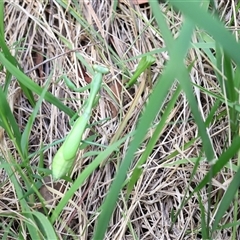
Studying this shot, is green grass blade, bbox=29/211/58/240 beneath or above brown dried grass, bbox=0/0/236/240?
beneath

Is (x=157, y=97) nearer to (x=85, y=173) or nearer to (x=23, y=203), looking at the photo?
(x=85, y=173)

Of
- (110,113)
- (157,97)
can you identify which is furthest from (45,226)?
(157,97)

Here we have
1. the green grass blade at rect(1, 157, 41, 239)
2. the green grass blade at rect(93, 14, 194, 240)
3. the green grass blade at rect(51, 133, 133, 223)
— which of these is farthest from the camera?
the green grass blade at rect(1, 157, 41, 239)

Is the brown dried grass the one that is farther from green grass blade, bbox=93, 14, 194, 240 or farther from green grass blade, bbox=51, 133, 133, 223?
green grass blade, bbox=93, 14, 194, 240

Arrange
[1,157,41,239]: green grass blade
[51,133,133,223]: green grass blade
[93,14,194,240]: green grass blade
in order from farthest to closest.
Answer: [1,157,41,239]: green grass blade < [51,133,133,223]: green grass blade < [93,14,194,240]: green grass blade

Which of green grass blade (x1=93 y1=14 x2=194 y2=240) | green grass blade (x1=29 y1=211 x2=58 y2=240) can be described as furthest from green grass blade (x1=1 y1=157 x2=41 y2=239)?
green grass blade (x1=93 y1=14 x2=194 y2=240)

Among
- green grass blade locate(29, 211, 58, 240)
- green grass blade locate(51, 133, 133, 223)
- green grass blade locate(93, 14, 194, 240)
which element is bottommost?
green grass blade locate(29, 211, 58, 240)

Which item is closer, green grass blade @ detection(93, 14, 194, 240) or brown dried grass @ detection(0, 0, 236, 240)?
green grass blade @ detection(93, 14, 194, 240)

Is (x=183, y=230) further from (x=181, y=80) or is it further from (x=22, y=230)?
(x=181, y=80)

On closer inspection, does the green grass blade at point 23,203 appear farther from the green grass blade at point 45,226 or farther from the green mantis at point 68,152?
the green mantis at point 68,152

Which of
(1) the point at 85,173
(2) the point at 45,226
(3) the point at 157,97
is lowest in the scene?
(2) the point at 45,226

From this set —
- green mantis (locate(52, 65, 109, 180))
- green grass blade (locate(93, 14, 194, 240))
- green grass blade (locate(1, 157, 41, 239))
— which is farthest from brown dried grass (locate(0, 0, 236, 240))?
green grass blade (locate(93, 14, 194, 240))

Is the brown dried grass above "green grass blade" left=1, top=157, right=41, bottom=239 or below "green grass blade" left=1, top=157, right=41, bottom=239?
above
